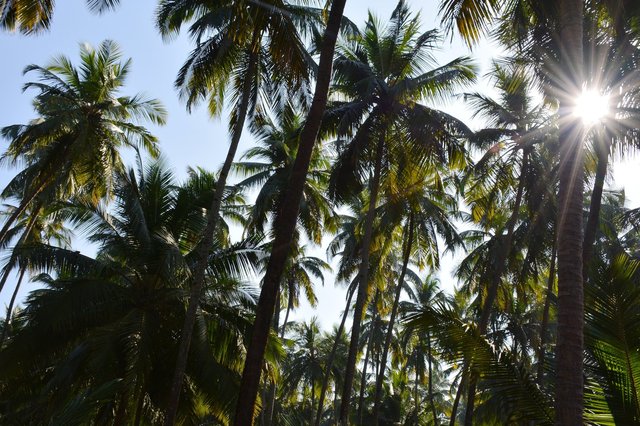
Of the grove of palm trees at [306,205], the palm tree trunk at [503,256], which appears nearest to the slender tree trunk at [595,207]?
the grove of palm trees at [306,205]

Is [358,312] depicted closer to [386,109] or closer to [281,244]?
[386,109]

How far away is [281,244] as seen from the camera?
8.09 m

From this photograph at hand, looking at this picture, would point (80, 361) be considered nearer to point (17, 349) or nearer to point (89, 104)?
point (17, 349)

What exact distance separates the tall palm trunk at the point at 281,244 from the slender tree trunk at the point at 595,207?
5.89 m

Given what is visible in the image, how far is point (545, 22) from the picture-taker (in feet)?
33.1

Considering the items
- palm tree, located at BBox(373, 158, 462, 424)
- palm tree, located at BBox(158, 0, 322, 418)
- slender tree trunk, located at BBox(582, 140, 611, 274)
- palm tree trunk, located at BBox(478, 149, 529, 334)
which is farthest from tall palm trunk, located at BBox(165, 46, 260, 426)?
palm tree trunk, located at BBox(478, 149, 529, 334)

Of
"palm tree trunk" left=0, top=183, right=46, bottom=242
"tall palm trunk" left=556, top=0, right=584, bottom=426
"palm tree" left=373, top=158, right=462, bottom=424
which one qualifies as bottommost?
"tall palm trunk" left=556, top=0, right=584, bottom=426

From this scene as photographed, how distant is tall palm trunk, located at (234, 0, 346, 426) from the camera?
7.32m

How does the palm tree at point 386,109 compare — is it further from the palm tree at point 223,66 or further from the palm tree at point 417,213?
the palm tree at point 223,66

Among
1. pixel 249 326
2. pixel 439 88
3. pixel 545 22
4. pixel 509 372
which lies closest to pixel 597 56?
pixel 545 22

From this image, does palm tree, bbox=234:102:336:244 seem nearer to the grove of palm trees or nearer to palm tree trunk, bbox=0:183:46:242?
the grove of palm trees

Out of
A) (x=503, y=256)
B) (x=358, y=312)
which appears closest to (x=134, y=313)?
(x=358, y=312)

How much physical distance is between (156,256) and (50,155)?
690cm

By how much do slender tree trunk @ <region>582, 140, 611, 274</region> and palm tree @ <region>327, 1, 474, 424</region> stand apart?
5.65m
